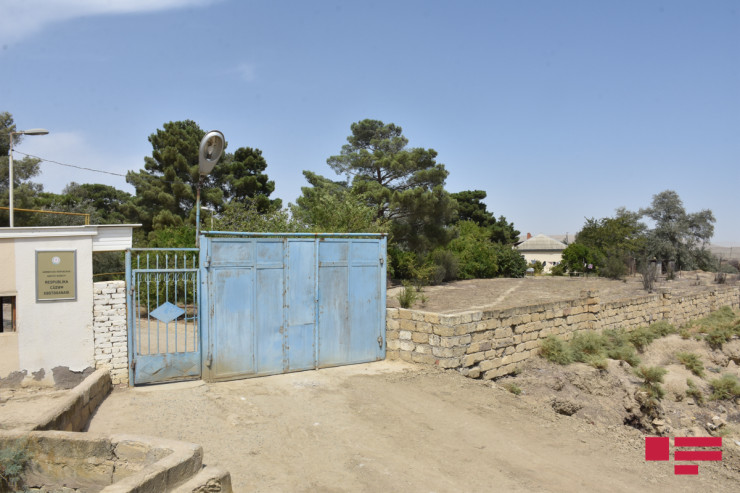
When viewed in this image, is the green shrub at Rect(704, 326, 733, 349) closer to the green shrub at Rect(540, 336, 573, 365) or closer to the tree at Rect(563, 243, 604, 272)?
the green shrub at Rect(540, 336, 573, 365)

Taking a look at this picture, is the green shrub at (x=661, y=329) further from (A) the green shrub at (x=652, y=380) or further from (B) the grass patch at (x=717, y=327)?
(A) the green shrub at (x=652, y=380)

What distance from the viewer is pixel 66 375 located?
6727 mm

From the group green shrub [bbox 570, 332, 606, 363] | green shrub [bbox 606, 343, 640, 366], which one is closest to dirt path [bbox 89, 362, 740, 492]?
green shrub [bbox 570, 332, 606, 363]

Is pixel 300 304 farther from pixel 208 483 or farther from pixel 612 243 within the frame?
pixel 612 243

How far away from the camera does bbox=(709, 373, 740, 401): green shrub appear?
34.8 feet

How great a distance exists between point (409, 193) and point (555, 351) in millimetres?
14435

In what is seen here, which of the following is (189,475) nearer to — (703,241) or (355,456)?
(355,456)

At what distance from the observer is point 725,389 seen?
1072 centimetres

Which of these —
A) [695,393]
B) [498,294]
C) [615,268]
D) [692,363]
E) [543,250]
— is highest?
[543,250]

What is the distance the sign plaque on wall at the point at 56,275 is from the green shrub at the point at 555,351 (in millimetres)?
9007

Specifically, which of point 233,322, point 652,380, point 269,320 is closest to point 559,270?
point 652,380

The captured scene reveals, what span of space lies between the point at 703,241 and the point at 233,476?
49821mm

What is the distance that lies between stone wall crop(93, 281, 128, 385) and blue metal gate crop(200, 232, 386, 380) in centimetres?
109

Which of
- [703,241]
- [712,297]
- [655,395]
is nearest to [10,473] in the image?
[655,395]
